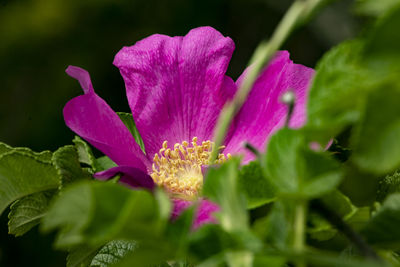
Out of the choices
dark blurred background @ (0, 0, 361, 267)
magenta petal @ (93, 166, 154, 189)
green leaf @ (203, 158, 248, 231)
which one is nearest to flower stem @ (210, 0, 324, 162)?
green leaf @ (203, 158, 248, 231)

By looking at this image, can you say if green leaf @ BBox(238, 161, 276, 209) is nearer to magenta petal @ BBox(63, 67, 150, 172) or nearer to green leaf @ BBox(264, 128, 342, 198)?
green leaf @ BBox(264, 128, 342, 198)

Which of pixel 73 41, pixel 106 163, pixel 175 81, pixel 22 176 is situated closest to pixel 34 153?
pixel 22 176

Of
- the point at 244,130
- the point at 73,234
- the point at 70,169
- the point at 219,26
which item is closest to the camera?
the point at 73,234

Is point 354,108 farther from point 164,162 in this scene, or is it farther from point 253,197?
point 164,162

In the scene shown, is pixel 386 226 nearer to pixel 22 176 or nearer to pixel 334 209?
pixel 334 209

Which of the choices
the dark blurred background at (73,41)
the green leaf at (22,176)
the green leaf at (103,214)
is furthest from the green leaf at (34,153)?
the dark blurred background at (73,41)

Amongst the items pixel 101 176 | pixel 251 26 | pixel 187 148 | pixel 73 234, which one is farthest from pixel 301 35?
pixel 73 234

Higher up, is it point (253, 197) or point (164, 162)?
point (253, 197)
